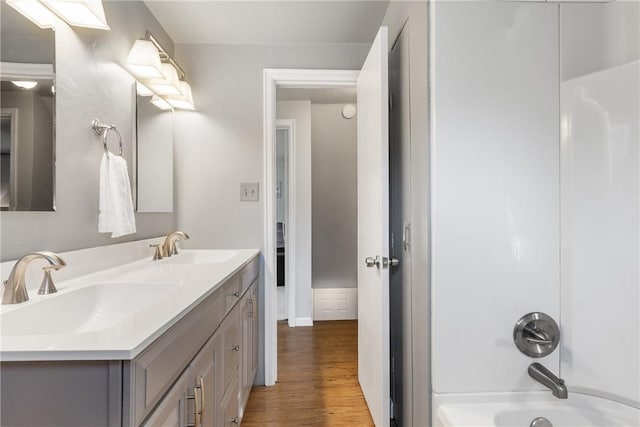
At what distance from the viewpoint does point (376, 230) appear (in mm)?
1562

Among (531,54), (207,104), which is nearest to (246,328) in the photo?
(207,104)

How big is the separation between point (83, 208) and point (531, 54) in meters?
1.75

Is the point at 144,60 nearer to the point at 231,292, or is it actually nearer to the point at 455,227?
the point at 231,292

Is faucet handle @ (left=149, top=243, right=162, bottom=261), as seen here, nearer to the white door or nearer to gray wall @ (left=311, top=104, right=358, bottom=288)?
the white door

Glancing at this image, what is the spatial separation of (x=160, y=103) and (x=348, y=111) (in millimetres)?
1960

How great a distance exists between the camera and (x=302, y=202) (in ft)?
10.8

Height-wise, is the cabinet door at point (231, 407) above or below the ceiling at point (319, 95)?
below

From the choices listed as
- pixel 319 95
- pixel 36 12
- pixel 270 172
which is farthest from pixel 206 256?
pixel 319 95

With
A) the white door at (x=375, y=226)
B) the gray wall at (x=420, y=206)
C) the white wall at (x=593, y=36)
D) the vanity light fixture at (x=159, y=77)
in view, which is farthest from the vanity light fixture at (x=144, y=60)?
the white wall at (x=593, y=36)

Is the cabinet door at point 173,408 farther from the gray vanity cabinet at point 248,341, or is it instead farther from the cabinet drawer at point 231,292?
the gray vanity cabinet at point 248,341

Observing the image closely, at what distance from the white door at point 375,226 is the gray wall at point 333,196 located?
60.1 inches

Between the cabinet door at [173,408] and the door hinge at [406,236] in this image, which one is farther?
the door hinge at [406,236]

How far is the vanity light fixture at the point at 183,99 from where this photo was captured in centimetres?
202

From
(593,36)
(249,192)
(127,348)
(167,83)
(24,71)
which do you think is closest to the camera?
(127,348)
